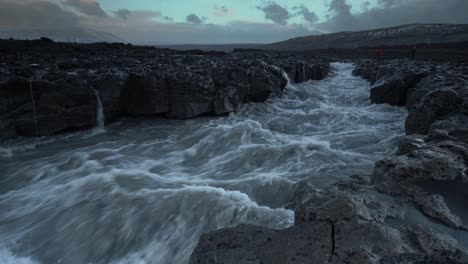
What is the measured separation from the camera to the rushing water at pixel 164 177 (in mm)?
4824

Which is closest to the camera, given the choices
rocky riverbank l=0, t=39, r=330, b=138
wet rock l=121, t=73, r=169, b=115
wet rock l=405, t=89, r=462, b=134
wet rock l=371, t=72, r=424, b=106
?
wet rock l=405, t=89, r=462, b=134

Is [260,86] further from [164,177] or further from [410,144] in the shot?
[410,144]

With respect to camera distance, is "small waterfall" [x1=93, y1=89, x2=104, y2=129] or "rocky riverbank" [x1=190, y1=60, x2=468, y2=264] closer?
"rocky riverbank" [x1=190, y1=60, x2=468, y2=264]

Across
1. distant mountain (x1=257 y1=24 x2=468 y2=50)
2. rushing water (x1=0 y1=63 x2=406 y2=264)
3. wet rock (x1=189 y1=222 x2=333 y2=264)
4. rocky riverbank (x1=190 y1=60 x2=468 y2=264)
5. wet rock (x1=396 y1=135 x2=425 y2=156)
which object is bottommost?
rushing water (x1=0 y1=63 x2=406 y2=264)

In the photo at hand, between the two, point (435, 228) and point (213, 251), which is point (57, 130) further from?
point (435, 228)

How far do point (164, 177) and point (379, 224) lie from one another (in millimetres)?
5104

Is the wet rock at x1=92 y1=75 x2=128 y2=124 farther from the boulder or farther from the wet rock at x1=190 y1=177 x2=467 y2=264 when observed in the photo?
the wet rock at x1=190 y1=177 x2=467 y2=264

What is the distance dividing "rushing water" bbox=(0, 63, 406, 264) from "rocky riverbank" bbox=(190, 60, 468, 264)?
153 cm

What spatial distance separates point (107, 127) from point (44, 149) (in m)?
2.16

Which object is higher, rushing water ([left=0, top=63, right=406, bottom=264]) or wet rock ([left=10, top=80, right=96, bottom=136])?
Result: wet rock ([left=10, top=80, right=96, bottom=136])

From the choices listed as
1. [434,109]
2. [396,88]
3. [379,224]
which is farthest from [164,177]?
[396,88]

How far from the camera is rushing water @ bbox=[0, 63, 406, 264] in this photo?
482 cm

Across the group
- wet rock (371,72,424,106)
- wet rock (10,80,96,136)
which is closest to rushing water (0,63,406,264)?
wet rock (10,80,96,136)

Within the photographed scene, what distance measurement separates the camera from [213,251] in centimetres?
286
